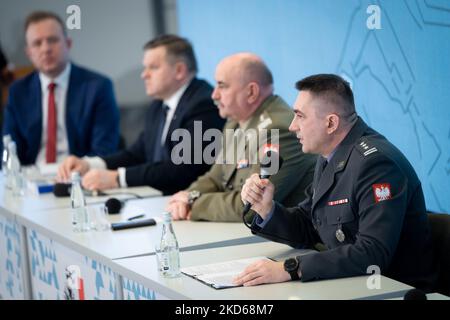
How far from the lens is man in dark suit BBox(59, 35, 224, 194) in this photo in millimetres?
4781

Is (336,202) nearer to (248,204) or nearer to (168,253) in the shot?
(248,204)

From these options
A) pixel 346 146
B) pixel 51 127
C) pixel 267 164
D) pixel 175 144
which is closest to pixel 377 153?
pixel 346 146

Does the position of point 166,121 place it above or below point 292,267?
above

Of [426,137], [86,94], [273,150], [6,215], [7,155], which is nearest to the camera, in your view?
[273,150]

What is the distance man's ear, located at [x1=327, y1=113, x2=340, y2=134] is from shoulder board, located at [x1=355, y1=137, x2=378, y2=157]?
11cm

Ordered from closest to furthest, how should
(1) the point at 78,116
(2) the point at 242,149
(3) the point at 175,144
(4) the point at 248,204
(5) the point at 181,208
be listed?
(4) the point at 248,204 → (5) the point at 181,208 → (2) the point at 242,149 → (3) the point at 175,144 → (1) the point at 78,116

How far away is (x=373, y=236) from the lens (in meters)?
2.73

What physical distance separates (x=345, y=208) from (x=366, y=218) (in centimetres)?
17

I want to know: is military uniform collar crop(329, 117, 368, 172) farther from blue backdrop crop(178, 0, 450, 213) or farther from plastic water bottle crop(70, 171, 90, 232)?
plastic water bottle crop(70, 171, 90, 232)

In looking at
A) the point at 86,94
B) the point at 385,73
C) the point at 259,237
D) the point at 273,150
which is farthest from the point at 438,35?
the point at 86,94

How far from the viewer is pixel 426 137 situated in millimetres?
3539

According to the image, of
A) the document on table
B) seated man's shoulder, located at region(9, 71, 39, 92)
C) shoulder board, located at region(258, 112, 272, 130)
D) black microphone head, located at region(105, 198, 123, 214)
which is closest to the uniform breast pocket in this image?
the document on table
